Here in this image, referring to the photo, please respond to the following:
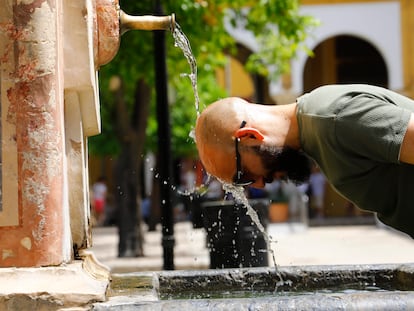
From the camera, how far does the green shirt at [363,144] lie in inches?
126

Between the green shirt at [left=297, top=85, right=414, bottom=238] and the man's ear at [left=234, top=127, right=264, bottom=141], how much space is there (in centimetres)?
15

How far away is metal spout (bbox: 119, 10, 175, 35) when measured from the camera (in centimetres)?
430

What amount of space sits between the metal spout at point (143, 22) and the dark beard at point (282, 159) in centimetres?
110

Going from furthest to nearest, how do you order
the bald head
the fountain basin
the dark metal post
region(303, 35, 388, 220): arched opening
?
region(303, 35, 388, 220): arched opening
the dark metal post
the fountain basin
the bald head

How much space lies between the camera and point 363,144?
3246 millimetres

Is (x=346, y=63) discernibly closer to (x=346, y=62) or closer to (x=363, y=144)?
(x=346, y=62)

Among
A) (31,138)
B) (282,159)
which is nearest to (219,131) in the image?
(282,159)

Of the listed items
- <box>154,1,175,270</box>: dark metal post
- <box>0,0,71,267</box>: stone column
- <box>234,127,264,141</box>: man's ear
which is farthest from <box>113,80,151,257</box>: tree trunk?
<box>234,127,264,141</box>: man's ear

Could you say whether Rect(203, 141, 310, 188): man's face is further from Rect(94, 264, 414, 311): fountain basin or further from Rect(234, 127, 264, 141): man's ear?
Rect(94, 264, 414, 311): fountain basin

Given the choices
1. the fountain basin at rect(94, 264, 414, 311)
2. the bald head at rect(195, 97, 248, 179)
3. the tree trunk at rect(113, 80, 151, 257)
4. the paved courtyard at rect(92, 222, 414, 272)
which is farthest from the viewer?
the tree trunk at rect(113, 80, 151, 257)

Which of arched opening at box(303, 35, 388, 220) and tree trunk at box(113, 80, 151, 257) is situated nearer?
tree trunk at box(113, 80, 151, 257)

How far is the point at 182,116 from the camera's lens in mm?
25297

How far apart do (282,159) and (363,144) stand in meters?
0.38

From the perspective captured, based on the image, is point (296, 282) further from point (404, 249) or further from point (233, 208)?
point (404, 249)
